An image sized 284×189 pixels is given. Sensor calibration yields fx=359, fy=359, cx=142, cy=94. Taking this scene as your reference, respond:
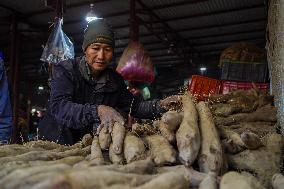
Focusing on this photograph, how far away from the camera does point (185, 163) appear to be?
2090 millimetres

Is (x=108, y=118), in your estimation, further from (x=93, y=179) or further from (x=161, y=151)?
(x=93, y=179)

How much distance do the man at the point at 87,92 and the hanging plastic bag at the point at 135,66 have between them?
6.19ft

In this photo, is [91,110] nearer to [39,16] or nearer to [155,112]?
[155,112]

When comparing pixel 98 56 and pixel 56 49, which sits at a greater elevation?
pixel 56 49

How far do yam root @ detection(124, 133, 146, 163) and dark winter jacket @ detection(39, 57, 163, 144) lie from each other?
702 millimetres

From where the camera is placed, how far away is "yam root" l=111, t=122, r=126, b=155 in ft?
7.69

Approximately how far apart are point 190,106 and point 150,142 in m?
0.48

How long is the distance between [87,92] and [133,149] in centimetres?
150

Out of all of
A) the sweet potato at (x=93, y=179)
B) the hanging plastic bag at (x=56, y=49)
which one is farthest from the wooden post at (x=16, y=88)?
the sweet potato at (x=93, y=179)

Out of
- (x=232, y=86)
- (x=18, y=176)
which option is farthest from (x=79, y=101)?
(x=232, y=86)

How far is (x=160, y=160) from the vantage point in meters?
2.15

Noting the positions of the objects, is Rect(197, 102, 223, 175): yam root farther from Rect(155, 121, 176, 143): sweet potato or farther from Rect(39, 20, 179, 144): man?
Rect(39, 20, 179, 144): man

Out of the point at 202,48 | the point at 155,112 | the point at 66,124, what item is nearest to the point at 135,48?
the point at 155,112

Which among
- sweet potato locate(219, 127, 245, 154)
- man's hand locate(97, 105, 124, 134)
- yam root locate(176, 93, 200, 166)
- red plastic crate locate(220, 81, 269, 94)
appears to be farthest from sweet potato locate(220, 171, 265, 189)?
red plastic crate locate(220, 81, 269, 94)
